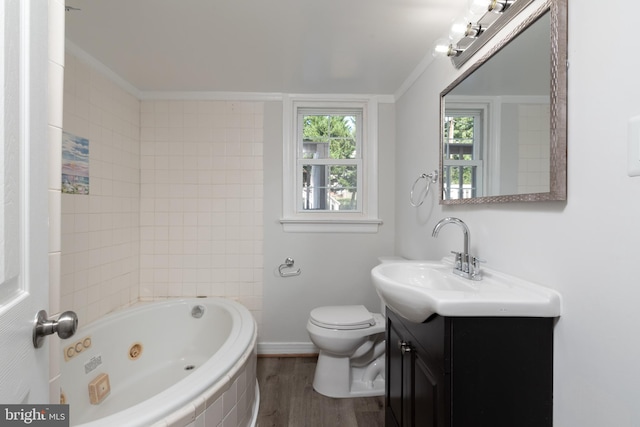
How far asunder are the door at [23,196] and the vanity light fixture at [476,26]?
4.42ft

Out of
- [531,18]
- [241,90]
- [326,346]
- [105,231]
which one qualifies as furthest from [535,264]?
[105,231]

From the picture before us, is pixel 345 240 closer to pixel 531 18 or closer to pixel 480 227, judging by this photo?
pixel 480 227

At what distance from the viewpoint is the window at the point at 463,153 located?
132 centimetres

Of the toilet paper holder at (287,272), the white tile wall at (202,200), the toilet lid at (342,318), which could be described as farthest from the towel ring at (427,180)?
the white tile wall at (202,200)

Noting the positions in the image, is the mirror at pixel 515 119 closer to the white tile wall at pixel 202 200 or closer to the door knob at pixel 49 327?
the door knob at pixel 49 327

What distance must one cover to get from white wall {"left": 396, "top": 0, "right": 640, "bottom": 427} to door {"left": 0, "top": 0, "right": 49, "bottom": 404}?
48.0 inches

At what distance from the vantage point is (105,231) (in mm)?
2035

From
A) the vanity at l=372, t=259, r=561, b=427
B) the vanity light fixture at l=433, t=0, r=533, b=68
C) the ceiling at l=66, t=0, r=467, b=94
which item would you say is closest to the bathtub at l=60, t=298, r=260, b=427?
the vanity at l=372, t=259, r=561, b=427

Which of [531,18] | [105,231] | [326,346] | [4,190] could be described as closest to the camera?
[4,190]

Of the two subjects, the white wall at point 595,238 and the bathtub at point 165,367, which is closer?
the white wall at point 595,238

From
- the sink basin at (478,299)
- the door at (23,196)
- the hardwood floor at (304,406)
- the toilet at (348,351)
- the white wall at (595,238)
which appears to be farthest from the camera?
the toilet at (348,351)

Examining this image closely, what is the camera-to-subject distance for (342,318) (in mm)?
1911

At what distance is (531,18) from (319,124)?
1729 mm

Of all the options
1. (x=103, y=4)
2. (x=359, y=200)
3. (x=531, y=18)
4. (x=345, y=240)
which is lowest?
(x=345, y=240)
